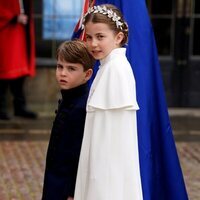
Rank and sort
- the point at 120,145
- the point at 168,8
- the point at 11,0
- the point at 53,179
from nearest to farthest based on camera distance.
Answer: the point at 120,145
the point at 53,179
the point at 11,0
the point at 168,8

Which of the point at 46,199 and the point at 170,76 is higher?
the point at 46,199

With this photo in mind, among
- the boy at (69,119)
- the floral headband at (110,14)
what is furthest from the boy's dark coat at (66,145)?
the floral headband at (110,14)

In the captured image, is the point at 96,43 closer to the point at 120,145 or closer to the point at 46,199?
the point at 120,145

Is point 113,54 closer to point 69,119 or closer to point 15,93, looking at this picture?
point 69,119

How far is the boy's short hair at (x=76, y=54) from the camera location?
325 cm

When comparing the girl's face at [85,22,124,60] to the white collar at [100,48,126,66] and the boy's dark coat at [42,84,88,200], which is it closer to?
the white collar at [100,48,126,66]

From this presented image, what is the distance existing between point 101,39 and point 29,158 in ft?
12.5

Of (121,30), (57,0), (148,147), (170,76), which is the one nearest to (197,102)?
(170,76)

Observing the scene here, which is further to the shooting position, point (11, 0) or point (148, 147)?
point (11, 0)

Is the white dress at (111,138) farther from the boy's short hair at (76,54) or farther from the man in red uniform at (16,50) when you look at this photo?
the man in red uniform at (16,50)

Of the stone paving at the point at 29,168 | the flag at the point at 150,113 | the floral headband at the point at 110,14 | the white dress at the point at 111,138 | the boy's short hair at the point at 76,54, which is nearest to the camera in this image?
the white dress at the point at 111,138

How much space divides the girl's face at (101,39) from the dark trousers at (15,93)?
18.4 ft

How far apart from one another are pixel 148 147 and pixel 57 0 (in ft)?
19.3

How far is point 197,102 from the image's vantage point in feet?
30.9
